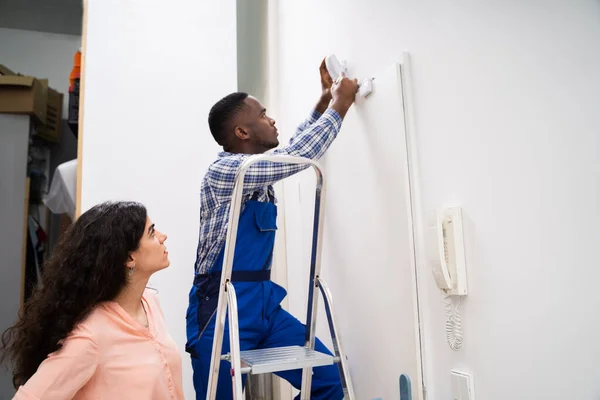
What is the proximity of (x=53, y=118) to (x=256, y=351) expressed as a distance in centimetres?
348

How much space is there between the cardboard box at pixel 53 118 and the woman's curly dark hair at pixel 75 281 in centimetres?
303

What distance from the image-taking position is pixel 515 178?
1077mm

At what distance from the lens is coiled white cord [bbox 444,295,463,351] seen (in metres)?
1.23

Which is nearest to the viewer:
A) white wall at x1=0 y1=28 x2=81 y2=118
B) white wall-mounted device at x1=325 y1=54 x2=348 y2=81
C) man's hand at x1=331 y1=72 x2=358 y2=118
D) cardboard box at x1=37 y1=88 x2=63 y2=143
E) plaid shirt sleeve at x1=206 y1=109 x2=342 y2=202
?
plaid shirt sleeve at x1=206 y1=109 x2=342 y2=202

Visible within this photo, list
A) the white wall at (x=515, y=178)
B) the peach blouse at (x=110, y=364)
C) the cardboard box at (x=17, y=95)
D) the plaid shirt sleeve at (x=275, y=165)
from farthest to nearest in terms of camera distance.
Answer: the cardboard box at (x=17, y=95), the plaid shirt sleeve at (x=275, y=165), the peach blouse at (x=110, y=364), the white wall at (x=515, y=178)

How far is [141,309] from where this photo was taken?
1.49 m

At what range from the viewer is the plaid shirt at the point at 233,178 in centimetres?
154

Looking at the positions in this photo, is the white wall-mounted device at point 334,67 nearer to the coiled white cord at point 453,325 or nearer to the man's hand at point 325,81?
the man's hand at point 325,81

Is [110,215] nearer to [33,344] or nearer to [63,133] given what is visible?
[33,344]

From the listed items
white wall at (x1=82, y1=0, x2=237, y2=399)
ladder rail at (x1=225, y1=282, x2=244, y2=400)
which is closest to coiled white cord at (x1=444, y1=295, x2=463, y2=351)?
ladder rail at (x1=225, y1=282, x2=244, y2=400)

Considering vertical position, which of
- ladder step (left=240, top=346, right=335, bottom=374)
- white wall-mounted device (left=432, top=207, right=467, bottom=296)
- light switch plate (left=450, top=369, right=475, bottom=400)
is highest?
white wall-mounted device (left=432, top=207, right=467, bottom=296)

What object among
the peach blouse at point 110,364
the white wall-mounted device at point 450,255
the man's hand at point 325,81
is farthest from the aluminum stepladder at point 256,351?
the man's hand at point 325,81

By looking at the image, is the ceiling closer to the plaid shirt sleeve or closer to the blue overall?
the plaid shirt sleeve

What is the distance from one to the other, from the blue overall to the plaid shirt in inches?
2.2
